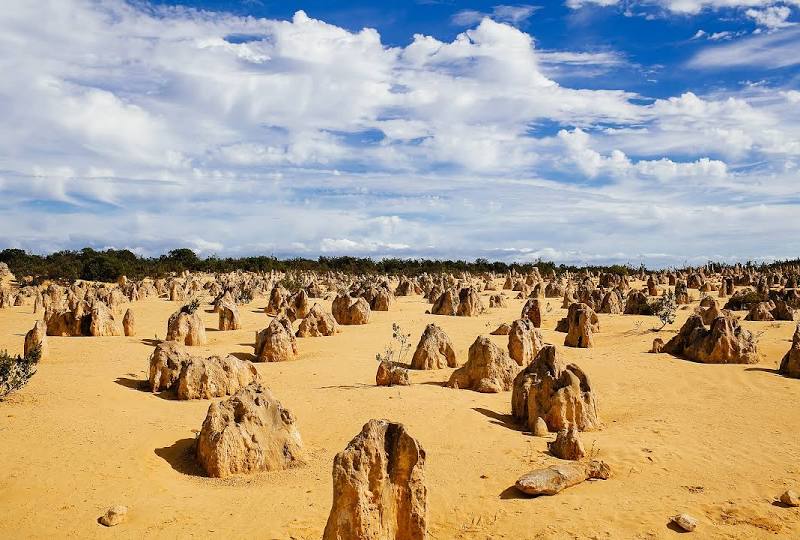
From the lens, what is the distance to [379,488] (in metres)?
6.20

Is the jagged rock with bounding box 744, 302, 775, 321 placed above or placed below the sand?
above

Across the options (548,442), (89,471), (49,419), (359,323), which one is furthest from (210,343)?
(548,442)

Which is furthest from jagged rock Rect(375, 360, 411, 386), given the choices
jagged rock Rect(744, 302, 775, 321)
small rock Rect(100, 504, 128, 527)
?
jagged rock Rect(744, 302, 775, 321)

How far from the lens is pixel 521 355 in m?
16.1

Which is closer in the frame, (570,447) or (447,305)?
(570,447)

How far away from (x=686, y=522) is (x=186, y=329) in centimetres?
1543

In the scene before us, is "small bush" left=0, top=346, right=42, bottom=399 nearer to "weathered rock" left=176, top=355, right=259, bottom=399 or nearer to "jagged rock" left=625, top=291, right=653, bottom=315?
"weathered rock" left=176, top=355, right=259, bottom=399

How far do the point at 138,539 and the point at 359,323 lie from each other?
17947mm

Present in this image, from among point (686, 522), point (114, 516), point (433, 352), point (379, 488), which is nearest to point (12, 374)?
point (114, 516)

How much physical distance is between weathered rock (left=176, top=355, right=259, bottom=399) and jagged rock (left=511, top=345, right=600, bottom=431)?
581 centimetres

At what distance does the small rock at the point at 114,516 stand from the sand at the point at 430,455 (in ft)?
0.36

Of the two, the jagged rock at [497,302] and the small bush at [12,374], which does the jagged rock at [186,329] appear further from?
the jagged rock at [497,302]

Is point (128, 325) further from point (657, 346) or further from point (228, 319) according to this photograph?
point (657, 346)

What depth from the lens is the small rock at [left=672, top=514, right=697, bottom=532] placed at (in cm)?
691
